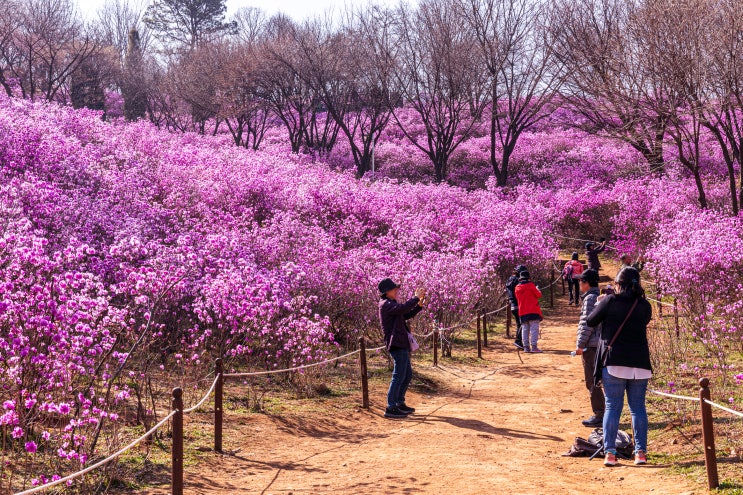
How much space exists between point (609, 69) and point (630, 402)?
19.3m

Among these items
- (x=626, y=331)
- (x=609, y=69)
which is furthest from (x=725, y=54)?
(x=626, y=331)

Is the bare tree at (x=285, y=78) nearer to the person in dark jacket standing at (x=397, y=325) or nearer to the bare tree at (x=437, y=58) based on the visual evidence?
the bare tree at (x=437, y=58)

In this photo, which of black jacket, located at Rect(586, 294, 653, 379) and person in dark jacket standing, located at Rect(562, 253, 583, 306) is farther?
person in dark jacket standing, located at Rect(562, 253, 583, 306)

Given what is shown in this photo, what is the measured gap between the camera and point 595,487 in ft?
20.7

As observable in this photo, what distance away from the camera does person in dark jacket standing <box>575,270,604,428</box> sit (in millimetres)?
8477

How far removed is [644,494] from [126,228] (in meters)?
9.73

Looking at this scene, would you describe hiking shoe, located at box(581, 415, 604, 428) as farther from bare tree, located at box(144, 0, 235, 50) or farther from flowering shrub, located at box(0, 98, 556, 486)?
bare tree, located at box(144, 0, 235, 50)

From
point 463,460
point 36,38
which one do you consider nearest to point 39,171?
point 463,460

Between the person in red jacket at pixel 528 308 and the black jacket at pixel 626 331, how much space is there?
767cm

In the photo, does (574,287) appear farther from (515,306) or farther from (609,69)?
(609,69)

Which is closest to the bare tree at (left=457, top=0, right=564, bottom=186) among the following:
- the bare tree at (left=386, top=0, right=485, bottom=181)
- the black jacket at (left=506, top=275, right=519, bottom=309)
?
the bare tree at (left=386, top=0, right=485, bottom=181)

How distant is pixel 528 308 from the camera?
1461 centimetres

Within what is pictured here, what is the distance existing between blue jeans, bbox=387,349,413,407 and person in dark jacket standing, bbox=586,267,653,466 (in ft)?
10.8

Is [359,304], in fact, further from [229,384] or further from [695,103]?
[695,103]
